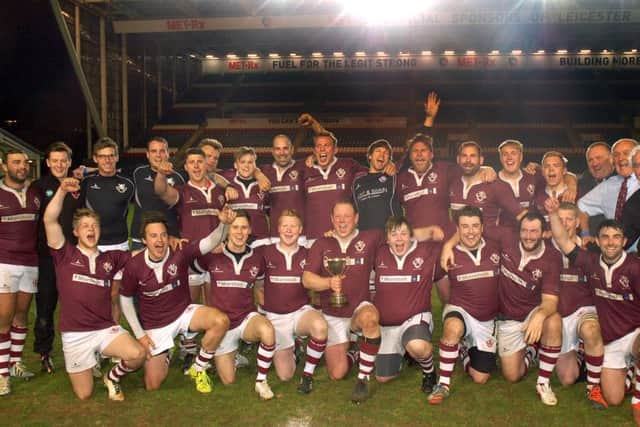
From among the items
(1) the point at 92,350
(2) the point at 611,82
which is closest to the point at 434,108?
(1) the point at 92,350

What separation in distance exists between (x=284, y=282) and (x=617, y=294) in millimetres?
2561

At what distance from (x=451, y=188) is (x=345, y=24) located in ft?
44.6

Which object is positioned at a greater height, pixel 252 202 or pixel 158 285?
pixel 252 202

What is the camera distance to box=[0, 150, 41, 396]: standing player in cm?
457

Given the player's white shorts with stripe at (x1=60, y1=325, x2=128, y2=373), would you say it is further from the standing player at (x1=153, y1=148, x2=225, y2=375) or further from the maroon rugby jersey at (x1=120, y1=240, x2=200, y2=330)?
the standing player at (x1=153, y1=148, x2=225, y2=375)

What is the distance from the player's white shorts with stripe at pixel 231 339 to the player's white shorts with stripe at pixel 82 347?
0.80m

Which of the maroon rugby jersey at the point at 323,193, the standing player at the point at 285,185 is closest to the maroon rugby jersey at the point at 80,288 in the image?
A: the standing player at the point at 285,185

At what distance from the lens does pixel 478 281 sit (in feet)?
14.9

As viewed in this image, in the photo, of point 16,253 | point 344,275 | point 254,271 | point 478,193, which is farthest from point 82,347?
point 478,193

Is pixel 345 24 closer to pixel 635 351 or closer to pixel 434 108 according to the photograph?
pixel 434 108

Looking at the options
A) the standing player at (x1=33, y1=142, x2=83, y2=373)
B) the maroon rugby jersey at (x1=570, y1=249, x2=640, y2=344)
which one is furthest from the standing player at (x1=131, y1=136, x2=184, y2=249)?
the maroon rugby jersey at (x1=570, y1=249, x2=640, y2=344)

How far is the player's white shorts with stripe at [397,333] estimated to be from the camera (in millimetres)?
4527

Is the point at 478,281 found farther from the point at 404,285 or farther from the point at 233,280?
the point at 233,280

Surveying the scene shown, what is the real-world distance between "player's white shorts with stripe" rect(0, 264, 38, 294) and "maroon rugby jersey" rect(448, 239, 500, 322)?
347cm
